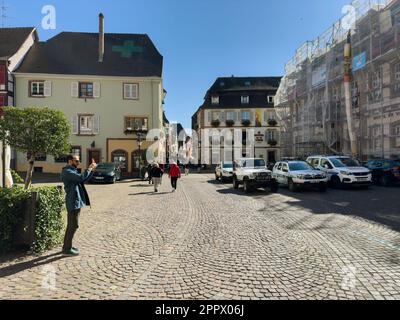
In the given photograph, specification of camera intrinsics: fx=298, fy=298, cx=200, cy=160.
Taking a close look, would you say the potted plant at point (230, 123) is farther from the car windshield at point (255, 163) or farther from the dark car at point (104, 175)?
the car windshield at point (255, 163)

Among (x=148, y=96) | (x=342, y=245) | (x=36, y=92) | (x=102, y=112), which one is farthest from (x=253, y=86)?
(x=342, y=245)

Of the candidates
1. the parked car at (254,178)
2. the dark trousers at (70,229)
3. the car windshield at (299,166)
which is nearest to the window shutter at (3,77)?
the parked car at (254,178)

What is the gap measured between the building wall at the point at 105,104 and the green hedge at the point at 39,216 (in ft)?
84.7

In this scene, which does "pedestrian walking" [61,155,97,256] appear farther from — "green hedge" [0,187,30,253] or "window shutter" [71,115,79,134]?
"window shutter" [71,115,79,134]

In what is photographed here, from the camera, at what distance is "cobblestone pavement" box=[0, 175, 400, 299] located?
3902mm

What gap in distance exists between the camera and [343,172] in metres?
15.5

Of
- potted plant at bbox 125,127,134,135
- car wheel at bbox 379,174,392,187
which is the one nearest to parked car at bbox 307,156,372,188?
car wheel at bbox 379,174,392,187

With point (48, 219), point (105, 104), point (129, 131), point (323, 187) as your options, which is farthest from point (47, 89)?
point (48, 219)

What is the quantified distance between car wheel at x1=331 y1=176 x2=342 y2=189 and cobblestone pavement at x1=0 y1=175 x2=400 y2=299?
692 centimetres

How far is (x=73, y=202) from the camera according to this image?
17.7ft

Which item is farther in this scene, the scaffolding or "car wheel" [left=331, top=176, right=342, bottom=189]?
the scaffolding
